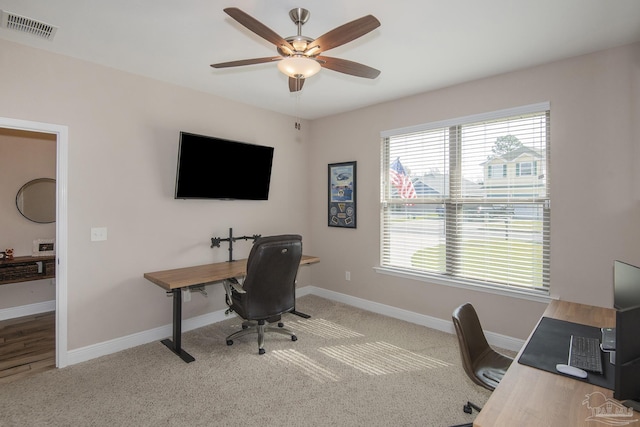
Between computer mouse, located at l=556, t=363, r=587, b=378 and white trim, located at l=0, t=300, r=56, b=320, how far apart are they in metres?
5.31

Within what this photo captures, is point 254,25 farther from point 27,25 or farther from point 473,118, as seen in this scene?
A: point 473,118

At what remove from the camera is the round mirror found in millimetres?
3998

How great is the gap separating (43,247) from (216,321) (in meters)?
2.45

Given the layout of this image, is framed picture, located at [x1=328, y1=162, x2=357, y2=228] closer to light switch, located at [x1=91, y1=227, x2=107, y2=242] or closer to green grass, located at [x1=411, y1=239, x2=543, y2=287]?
green grass, located at [x1=411, y1=239, x2=543, y2=287]

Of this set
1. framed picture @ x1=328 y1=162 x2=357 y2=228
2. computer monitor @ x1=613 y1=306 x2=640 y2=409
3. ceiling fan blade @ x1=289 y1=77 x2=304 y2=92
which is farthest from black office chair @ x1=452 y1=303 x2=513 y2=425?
framed picture @ x1=328 y1=162 x2=357 y2=228

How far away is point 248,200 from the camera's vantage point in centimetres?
407

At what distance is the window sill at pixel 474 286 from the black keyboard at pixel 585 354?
139cm

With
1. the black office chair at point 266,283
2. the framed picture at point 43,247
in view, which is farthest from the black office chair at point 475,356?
the framed picture at point 43,247

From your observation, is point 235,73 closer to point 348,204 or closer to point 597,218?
point 348,204

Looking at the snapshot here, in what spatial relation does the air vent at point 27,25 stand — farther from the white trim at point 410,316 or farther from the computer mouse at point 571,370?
the white trim at point 410,316

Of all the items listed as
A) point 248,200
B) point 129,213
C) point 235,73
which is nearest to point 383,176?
point 248,200

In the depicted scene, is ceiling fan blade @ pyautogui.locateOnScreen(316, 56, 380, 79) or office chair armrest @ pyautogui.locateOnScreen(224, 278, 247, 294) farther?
office chair armrest @ pyautogui.locateOnScreen(224, 278, 247, 294)

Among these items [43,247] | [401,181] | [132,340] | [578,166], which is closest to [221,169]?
[132,340]

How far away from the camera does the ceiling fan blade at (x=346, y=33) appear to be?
1624 millimetres
